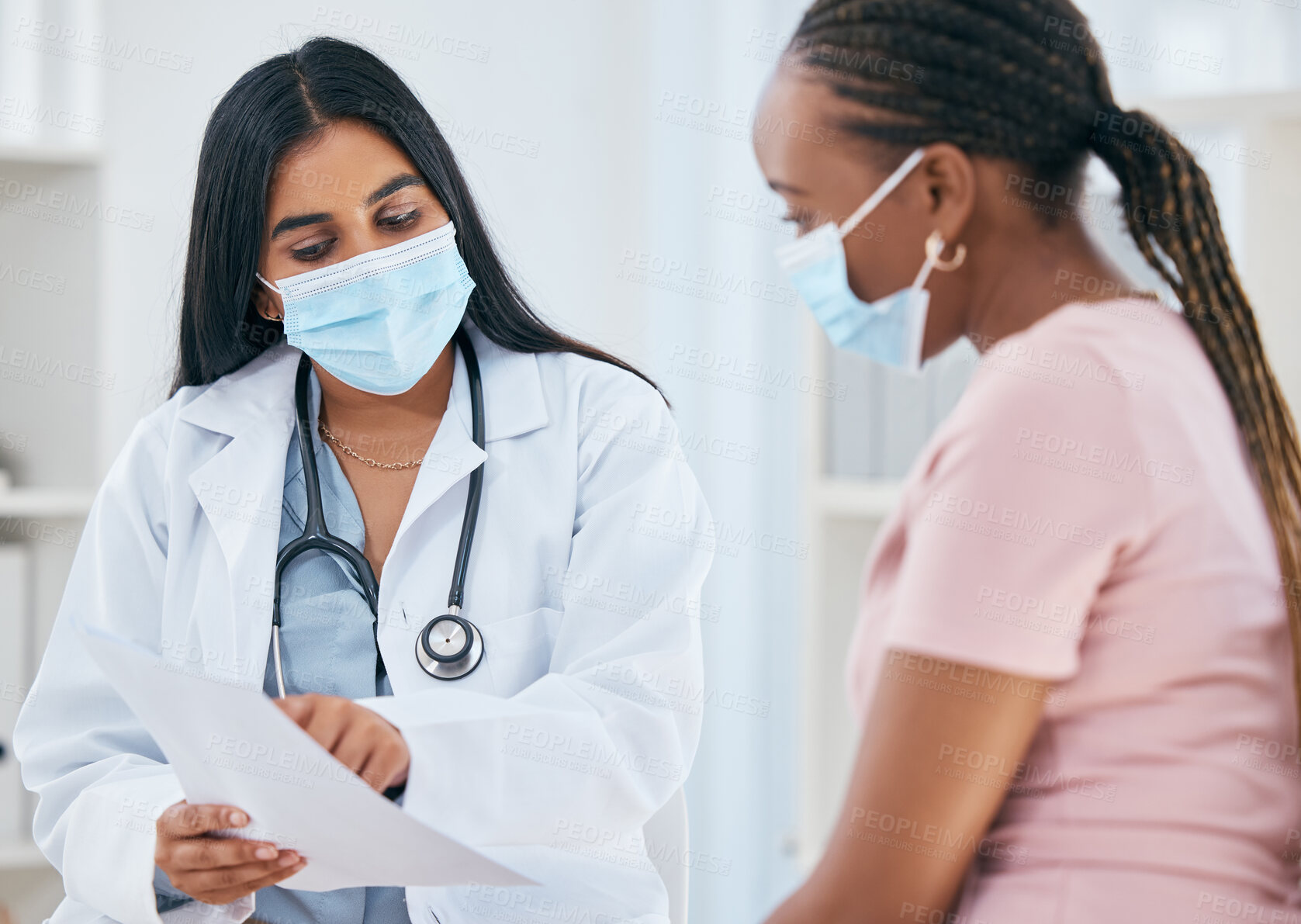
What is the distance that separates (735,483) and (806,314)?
0.52m

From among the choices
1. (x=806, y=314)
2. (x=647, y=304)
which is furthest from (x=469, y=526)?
(x=647, y=304)

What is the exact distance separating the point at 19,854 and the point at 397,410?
109 cm

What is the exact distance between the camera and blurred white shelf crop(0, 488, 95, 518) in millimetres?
1793

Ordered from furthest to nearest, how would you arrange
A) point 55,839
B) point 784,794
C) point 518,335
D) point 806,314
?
point 784,794 → point 806,314 → point 518,335 → point 55,839

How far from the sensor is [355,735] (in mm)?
944

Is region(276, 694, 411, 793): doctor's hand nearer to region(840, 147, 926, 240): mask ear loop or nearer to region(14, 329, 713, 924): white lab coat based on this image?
region(14, 329, 713, 924): white lab coat

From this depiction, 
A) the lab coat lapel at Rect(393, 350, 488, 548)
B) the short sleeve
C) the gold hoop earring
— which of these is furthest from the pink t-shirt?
the lab coat lapel at Rect(393, 350, 488, 548)

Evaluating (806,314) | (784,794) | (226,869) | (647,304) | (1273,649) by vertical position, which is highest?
(1273,649)

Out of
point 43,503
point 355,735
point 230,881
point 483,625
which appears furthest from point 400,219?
point 43,503

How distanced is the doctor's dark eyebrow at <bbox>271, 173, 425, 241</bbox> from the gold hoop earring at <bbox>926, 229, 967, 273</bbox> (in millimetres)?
682

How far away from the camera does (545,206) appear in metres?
2.39

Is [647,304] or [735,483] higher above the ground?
[647,304]

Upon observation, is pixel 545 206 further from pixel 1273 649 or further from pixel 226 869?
pixel 1273 649

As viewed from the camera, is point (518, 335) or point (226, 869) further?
point (518, 335)
